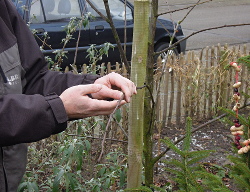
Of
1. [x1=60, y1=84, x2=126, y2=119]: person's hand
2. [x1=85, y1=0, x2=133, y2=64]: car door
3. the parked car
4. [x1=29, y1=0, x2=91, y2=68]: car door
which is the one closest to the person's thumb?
[x1=60, y1=84, x2=126, y2=119]: person's hand

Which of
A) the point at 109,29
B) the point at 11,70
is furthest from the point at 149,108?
the point at 109,29

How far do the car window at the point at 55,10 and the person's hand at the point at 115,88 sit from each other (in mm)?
5677

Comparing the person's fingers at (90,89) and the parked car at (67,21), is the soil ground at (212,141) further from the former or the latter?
the person's fingers at (90,89)

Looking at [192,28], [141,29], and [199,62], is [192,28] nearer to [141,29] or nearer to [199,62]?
[199,62]

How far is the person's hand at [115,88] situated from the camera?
1.63 metres

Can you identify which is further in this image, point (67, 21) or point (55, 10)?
point (67, 21)

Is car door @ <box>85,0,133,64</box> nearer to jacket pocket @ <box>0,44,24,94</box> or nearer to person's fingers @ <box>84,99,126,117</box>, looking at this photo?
jacket pocket @ <box>0,44,24,94</box>

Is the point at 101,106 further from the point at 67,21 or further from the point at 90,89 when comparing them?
the point at 67,21

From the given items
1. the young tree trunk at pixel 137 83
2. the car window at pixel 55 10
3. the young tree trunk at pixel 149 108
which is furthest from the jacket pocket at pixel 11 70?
the car window at pixel 55 10

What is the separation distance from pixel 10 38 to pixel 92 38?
5.74 m

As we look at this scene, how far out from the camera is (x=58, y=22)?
24.2 ft

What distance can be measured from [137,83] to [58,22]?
5.39 metres

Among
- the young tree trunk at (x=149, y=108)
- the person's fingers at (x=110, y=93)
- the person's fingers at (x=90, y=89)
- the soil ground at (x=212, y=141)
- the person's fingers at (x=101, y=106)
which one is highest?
the person's fingers at (x=90, y=89)

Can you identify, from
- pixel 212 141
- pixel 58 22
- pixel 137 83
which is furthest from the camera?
pixel 58 22
